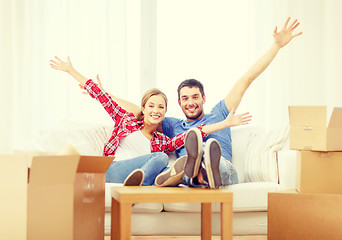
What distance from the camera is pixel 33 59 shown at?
3.56 meters

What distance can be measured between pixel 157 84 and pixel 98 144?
1244 millimetres

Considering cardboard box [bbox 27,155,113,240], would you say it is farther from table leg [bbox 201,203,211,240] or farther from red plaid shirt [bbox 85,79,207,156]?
red plaid shirt [bbox 85,79,207,156]

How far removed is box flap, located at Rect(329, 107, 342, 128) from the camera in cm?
189

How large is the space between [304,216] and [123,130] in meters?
1.13

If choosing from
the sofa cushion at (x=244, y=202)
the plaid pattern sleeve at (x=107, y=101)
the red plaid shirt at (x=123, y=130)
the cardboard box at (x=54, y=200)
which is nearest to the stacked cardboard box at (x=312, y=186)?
the sofa cushion at (x=244, y=202)

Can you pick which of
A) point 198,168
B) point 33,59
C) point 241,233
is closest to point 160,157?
point 198,168

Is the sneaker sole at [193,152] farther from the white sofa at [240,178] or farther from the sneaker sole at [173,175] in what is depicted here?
the white sofa at [240,178]

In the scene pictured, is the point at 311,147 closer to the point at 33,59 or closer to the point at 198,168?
the point at 198,168

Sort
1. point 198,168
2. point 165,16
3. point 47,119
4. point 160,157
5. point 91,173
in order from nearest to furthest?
1. point 91,173
2. point 198,168
3. point 160,157
4. point 47,119
5. point 165,16

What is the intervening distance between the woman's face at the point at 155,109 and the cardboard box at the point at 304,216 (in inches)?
34.6

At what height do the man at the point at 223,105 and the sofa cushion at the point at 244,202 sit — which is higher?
the man at the point at 223,105

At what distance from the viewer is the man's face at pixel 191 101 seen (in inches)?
105

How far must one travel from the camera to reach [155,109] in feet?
8.52

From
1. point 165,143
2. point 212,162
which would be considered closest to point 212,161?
point 212,162
